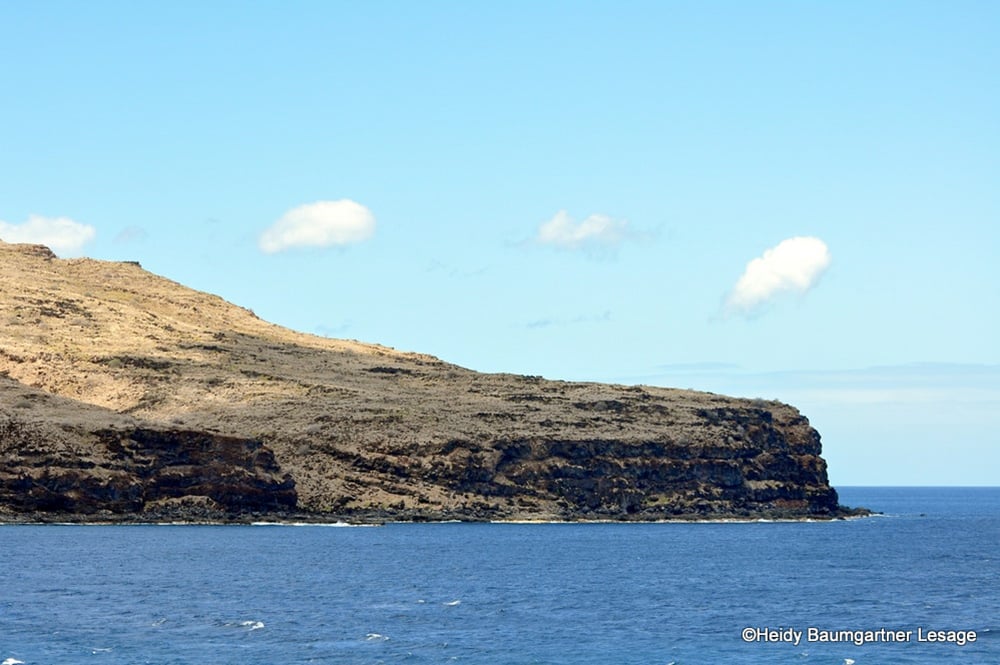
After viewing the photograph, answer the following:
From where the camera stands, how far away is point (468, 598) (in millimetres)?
99438

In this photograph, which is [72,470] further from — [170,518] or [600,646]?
[600,646]

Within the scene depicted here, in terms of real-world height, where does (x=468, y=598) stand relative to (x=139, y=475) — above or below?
below

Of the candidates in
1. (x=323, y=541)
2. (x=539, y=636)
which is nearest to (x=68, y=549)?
(x=323, y=541)

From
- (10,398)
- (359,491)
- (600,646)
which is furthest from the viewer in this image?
(359,491)

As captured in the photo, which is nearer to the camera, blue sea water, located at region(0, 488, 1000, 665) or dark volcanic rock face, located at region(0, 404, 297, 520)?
blue sea water, located at region(0, 488, 1000, 665)

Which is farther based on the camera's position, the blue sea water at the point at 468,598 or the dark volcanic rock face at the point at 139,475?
the dark volcanic rock face at the point at 139,475

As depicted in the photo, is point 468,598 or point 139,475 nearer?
point 468,598

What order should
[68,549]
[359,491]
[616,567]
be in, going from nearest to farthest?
[616,567] < [68,549] < [359,491]

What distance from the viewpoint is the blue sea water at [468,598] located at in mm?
74688

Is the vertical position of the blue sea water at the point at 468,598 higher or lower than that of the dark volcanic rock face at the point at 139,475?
lower

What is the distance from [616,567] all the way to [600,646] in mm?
49646

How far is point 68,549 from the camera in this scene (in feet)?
442

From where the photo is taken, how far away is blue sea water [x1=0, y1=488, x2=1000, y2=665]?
2940 inches

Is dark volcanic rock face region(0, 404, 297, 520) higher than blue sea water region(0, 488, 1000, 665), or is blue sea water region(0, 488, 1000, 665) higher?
dark volcanic rock face region(0, 404, 297, 520)
